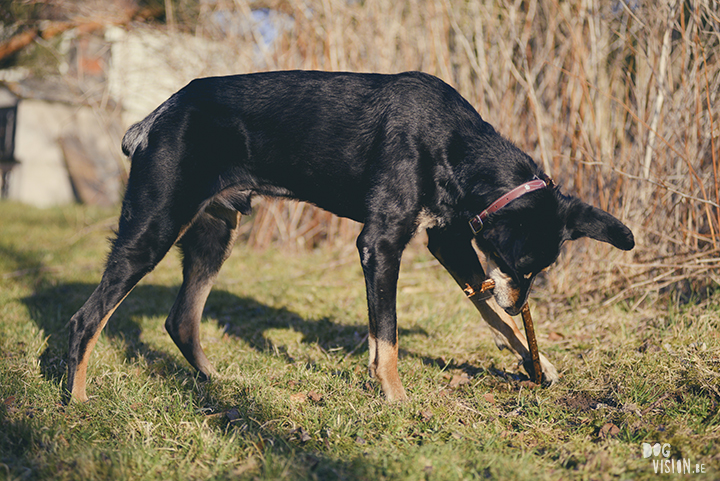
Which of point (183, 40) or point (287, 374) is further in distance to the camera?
point (183, 40)

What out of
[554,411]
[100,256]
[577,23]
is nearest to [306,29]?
[577,23]

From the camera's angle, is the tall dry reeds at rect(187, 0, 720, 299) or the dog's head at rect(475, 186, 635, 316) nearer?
the dog's head at rect(475, 186, 635, 316)

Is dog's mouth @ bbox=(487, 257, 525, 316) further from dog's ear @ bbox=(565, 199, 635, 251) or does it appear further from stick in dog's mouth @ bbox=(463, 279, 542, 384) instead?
dog's ear @ bbox=(565, 199, 635, 251)

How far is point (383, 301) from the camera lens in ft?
8.70

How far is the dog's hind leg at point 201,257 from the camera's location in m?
3.16

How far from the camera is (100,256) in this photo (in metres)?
6.22

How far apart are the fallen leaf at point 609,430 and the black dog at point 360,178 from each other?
56cm

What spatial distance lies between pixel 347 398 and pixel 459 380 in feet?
2.37

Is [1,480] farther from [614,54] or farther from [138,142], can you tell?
[614,54]

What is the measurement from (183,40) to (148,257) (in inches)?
177

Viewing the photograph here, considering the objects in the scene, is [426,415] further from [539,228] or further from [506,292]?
[539,228]

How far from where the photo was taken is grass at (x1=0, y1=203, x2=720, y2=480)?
2061mm

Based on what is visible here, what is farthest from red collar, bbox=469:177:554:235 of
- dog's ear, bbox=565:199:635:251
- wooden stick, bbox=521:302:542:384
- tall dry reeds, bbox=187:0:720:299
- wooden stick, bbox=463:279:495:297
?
tall dry reeds, bbox=187:0:720:299

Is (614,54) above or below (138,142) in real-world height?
above
